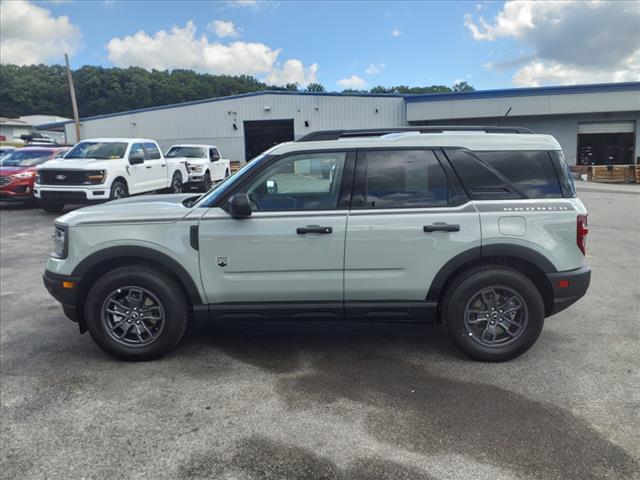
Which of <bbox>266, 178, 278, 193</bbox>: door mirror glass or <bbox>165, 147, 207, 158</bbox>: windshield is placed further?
<bbox>165, 147, 207, 158</bbox>: windshield

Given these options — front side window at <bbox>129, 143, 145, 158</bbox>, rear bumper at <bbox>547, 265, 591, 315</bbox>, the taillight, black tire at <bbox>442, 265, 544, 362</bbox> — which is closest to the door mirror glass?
black tire at <bbox>442, 265, 544, 362</bbox>

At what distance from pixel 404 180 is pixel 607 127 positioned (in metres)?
30.1

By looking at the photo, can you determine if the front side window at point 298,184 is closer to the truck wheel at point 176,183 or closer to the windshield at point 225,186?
the windshield at point 225,186

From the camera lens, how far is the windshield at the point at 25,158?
1518 centimetres

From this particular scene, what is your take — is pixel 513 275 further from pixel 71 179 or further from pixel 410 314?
pixel 71 179

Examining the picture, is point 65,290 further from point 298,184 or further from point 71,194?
point 71,194

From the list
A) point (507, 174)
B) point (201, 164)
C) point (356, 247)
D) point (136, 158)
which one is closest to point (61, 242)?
point (356, 247)

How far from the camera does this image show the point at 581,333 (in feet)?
15.9

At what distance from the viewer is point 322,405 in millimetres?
3457

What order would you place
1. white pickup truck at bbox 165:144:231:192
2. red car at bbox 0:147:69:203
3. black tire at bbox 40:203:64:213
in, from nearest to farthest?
black tire at bbox 40:203:64:213 < red car at bbox 0:147:69:203 < white pickup truck at bbox 165:144:231:192

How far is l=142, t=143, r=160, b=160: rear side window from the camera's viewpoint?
14938 mm

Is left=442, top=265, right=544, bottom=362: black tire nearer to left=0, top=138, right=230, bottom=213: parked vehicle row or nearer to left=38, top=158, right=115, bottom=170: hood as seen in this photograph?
left=0, top=138, right=230, bottom=213: parked vehicle row

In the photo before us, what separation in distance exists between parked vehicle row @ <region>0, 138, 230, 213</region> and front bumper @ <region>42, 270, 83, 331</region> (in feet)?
29.5

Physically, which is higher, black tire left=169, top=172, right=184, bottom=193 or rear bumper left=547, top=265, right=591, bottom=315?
black tire left=169, top=172, right=184, bottom=193
